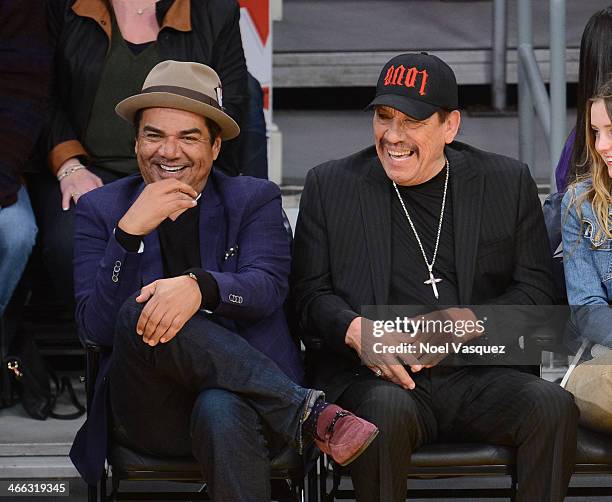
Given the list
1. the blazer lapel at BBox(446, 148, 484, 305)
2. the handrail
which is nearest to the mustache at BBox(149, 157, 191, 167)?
the blazer lapel at BBox(446, 148, 484, 305)

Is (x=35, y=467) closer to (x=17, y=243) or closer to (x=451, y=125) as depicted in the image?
(x=17, y=243)

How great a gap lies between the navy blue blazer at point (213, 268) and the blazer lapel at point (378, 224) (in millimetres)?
228

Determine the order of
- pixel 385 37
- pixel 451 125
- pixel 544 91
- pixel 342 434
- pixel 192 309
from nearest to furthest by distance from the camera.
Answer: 1. pixel 342 434
2. pixel 192 309
3. pixel 451 125
4. pixel 544 91
5. pixel 385 37

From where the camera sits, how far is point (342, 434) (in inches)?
124

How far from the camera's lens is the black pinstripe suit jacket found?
11.5ft

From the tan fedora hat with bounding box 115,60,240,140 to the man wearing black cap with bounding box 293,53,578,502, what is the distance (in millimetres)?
329

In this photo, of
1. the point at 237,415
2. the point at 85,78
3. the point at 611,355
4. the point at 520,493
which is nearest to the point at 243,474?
the point at 237,415

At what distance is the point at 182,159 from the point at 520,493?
1228mm

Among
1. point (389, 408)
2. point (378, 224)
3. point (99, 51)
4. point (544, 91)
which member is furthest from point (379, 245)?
point (544, 91)

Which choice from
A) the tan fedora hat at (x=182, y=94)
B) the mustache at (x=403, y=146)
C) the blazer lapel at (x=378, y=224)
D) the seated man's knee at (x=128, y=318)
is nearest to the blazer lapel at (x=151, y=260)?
the seated man's knee at (x=128, y=318)

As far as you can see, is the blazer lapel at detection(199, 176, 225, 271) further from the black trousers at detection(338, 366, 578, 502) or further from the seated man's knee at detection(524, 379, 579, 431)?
the seated man's knee at detection(524, 379, 579, 431)

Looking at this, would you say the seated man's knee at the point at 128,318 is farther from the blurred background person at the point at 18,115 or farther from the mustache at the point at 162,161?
the blurred background person at the point at 18,115

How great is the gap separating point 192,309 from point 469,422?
0.76 metres

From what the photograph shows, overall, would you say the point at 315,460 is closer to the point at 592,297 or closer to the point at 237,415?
the point at 237,415
